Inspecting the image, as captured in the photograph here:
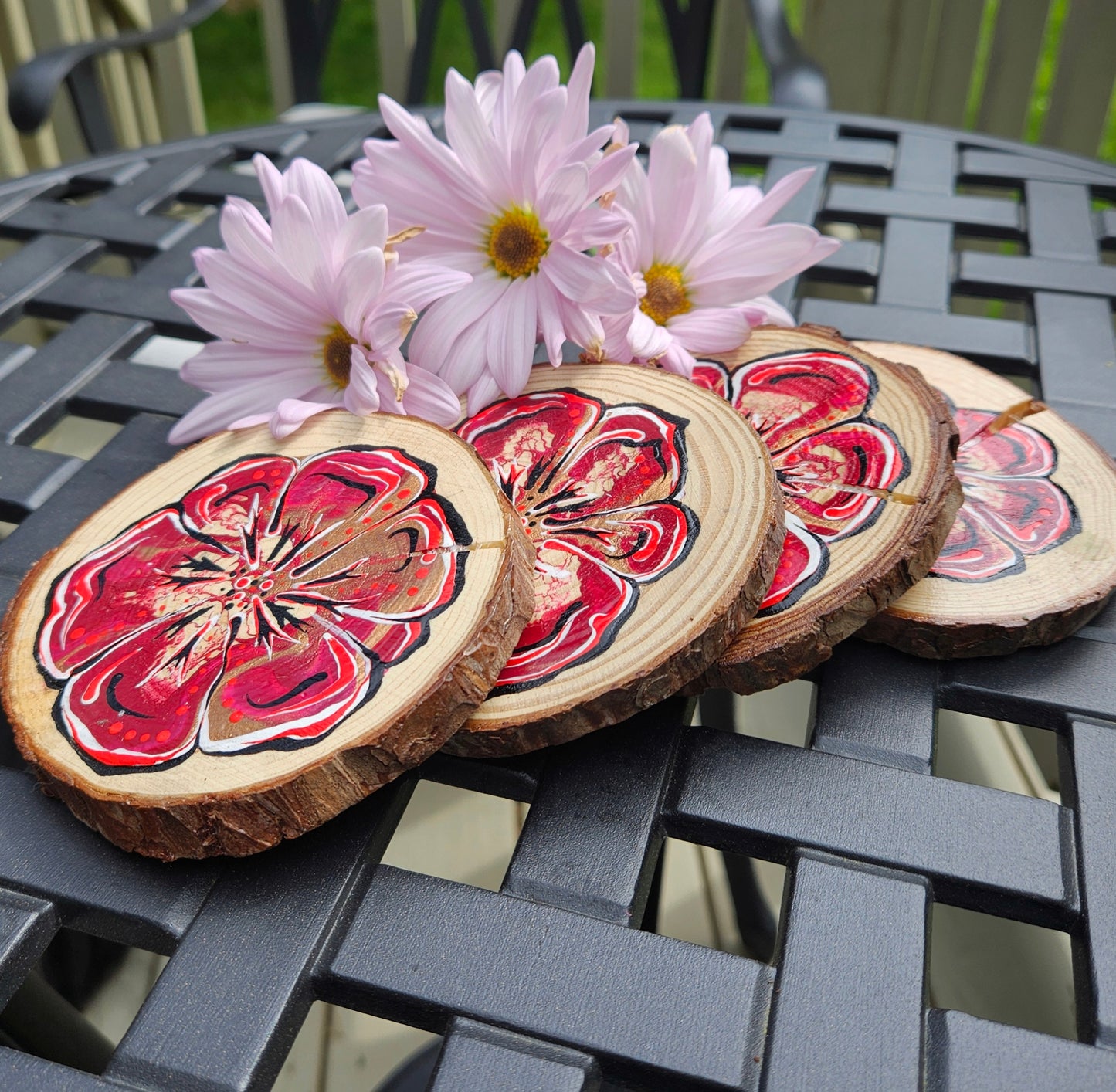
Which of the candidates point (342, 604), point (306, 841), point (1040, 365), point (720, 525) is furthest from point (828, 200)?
point (306, 841)

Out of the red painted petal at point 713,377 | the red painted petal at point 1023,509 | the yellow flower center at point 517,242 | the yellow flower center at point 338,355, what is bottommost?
the red painted petal at point 1023,509

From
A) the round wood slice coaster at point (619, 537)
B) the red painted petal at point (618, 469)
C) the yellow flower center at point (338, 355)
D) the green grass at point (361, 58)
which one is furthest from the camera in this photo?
the green grass at point (361, 58)

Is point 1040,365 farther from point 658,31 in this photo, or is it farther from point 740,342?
point 658,31

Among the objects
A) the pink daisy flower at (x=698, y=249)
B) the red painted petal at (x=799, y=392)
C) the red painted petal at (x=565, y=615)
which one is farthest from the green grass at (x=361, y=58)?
the red painted petal at (x=565, y=615)

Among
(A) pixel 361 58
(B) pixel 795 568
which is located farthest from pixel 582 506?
(A) pixel 361 58

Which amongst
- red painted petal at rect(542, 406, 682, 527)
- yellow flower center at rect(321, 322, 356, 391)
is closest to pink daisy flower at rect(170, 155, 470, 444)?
yellow flower center at rect(321, 322, 356, 391)

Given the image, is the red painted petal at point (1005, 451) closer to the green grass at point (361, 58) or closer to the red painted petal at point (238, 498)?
the red painted petal at point (238, 498)

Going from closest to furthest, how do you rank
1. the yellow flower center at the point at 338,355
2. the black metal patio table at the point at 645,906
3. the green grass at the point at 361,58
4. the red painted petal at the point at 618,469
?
the black metal patio table at the point at 645,906 < the red painted petal at the point at 618,469 < the yellow flower center at the point at 338,355 < the green grass at the point at 361,58

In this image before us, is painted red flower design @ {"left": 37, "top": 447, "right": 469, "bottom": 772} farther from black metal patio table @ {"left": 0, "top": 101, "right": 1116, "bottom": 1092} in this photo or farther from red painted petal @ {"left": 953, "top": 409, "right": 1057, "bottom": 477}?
red painted petal @ {"left": 953, "top": 409, "right": 1057, "bottom": 477}

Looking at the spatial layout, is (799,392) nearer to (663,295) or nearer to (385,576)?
(663,295)
